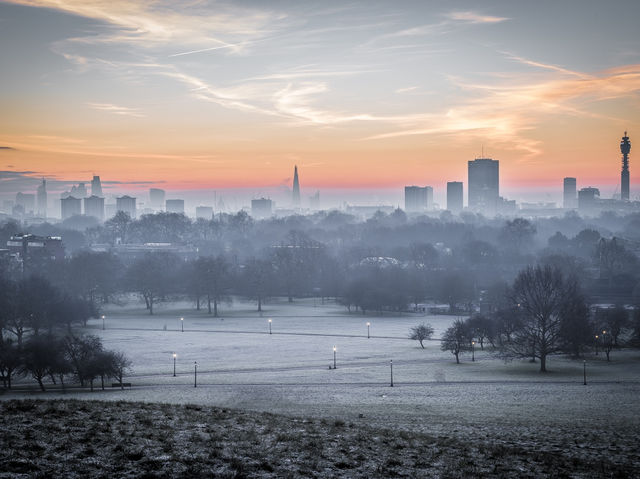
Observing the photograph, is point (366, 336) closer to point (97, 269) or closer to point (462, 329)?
point (462, 329)

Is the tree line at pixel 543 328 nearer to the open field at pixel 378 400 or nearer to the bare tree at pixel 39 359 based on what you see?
the open field at pixel 378 400

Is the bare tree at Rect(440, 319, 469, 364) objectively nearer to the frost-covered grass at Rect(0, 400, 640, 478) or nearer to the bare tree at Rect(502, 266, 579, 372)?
the bare tree at Rect(502, 266, 579, 372)

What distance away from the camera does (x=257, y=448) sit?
A: 1897 cm

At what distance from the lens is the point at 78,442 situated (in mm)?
18672

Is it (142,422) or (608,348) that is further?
(608,348)

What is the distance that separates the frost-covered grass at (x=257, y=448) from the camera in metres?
16.9

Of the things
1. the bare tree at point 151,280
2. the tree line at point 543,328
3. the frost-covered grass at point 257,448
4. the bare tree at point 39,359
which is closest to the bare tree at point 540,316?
the tree line at point 543,328

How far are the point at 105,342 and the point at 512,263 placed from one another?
78.1 meters

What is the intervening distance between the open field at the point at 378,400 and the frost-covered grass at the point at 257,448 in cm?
9

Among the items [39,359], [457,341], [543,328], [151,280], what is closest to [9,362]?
[39,359]

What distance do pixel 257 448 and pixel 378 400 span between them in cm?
1431

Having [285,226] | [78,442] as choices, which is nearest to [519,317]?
[78,442]

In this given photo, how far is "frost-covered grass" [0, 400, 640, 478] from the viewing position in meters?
16.9

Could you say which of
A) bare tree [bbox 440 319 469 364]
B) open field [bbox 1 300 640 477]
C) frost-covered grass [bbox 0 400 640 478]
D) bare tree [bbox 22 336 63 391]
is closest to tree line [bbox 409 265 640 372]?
bare tree [bbox 440 319 469 364]
